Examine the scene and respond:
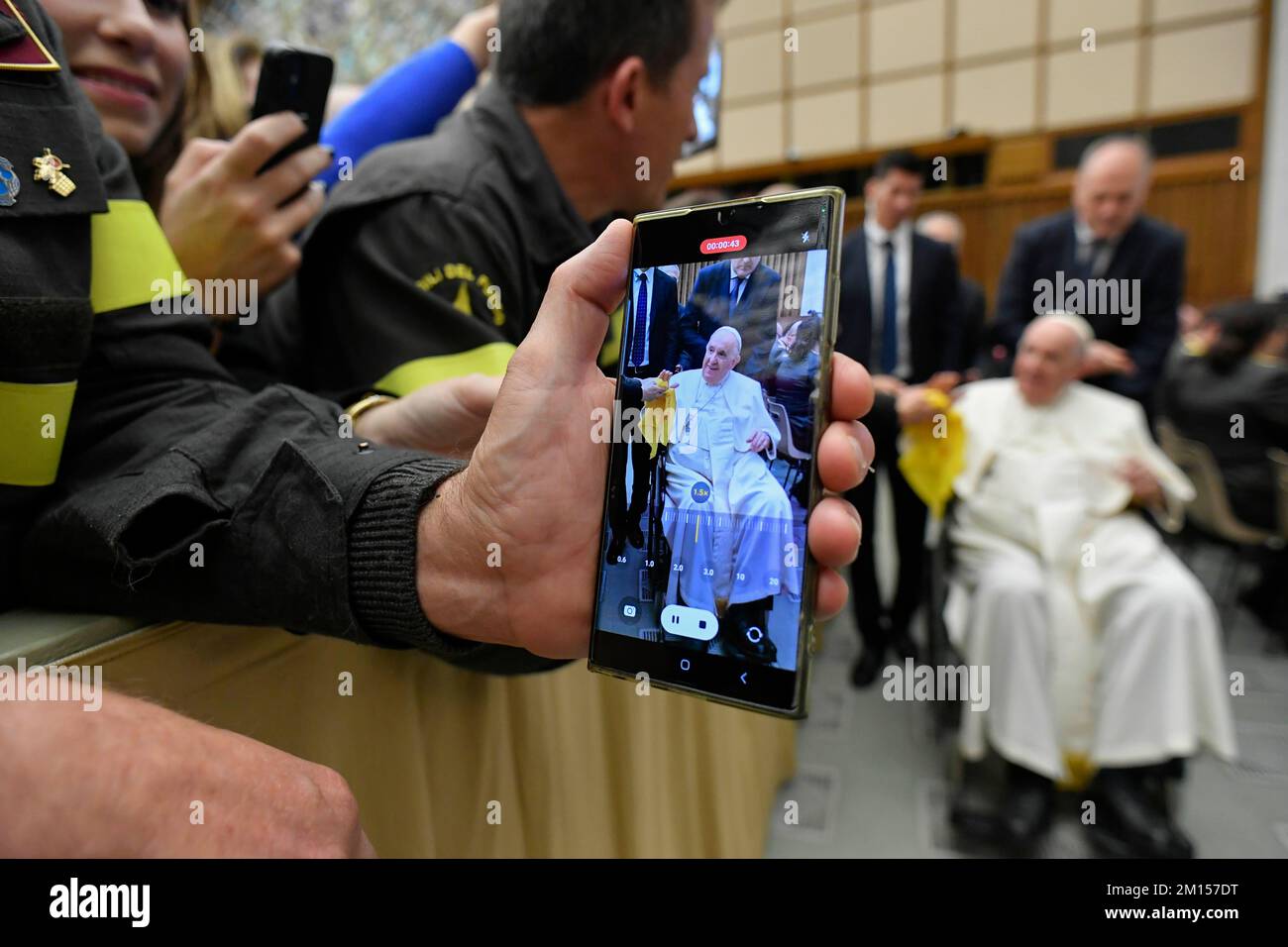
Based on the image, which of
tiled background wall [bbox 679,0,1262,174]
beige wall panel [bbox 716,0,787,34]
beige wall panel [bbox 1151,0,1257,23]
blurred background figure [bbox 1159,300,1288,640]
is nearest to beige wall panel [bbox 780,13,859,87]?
tiled background wall [bbox 679,0,1262,174]

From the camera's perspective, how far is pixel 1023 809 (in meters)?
1.77

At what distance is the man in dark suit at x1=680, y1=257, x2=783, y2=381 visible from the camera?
48 cm

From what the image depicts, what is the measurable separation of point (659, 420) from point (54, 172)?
1.59 feet

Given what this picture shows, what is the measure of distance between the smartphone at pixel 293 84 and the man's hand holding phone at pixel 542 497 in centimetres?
66

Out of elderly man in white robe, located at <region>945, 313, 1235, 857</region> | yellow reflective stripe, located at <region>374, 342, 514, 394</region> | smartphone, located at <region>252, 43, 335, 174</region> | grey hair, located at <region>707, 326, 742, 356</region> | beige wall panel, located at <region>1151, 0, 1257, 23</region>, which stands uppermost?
beige wall panel, located at <region>1151, 0, 1257, 23</region>

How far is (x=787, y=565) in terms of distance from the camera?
1.50 ft

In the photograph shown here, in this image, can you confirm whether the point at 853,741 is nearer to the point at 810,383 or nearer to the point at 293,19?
the point at 810,383

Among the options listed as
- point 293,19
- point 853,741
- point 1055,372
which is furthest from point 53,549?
point 293,19

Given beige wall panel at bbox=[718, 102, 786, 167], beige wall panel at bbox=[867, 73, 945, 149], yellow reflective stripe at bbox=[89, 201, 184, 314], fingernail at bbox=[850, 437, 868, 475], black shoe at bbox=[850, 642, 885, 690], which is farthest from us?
beige wall panel at bbox=[718, 102, 786, 167]

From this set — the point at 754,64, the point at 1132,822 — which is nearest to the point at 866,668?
the point at 1132,822

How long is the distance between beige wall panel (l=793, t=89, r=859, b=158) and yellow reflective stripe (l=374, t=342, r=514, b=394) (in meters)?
6.53

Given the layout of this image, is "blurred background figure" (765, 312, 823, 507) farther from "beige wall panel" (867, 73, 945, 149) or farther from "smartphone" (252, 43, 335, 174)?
"beige wall panel" (867, 73, 945, 149)

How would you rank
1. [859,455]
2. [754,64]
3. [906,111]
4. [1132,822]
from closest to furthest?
1. [859,455]
2. [1132,822]
3. [906,111]
4. [754,64]

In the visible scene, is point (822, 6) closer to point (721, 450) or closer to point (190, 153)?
point (190, 153)
